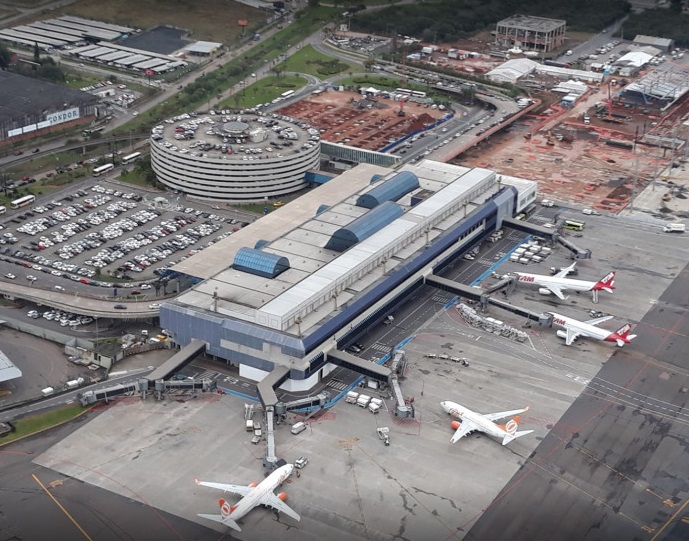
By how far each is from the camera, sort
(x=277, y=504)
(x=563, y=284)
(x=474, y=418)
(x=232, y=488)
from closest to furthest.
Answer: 1. (x=277, y=504)
2. (x=232, y=488)
3. (x=474, y=418)
4. (x=563, y=284)

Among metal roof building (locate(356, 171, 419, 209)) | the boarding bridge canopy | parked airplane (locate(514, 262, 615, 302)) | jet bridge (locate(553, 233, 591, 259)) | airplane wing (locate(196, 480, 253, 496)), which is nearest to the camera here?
airplane wing (locate(196, 480, 253, 496))

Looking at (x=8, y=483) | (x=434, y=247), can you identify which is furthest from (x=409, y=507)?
(x=434, y=247)

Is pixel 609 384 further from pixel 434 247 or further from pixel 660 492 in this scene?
pixel 434 247

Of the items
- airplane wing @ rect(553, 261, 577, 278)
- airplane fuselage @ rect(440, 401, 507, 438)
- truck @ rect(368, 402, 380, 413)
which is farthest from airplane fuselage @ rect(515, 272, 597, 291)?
truck @ rect(368, 402, 380, 413)

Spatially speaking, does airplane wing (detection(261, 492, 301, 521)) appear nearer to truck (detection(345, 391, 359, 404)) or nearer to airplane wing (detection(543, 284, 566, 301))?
truck (detection(345, 391, 359, 404))

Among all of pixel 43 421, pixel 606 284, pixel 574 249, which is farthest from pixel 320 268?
pixel 574 249

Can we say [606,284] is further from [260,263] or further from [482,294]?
[260,263]
